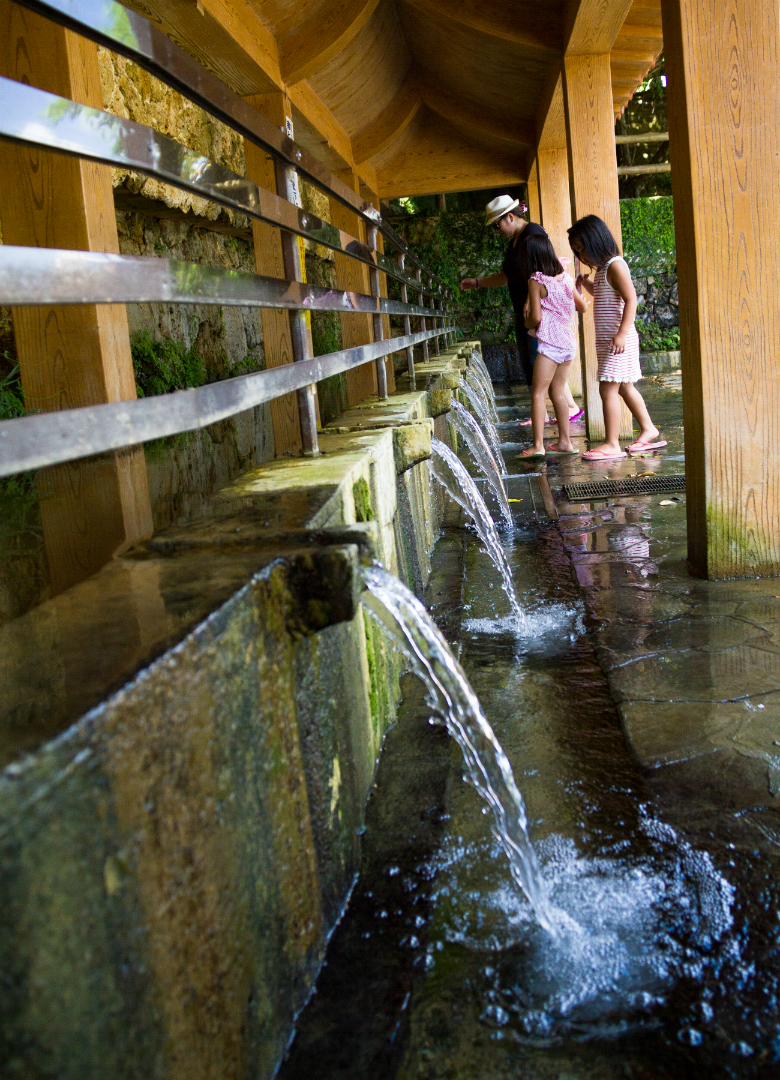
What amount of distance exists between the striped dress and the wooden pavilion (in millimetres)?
1014

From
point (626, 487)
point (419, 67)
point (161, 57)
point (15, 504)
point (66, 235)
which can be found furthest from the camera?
point (419, 67)

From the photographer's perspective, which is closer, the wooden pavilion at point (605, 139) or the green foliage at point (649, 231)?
the wooden pavilion at point (605, 139)

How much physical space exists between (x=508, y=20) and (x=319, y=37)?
6.43 feet

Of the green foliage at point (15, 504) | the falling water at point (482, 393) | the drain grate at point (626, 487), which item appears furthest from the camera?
the falling water at point (482, 393)

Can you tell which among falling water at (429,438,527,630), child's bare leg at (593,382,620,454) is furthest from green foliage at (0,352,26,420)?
child's bare leg at (593,382,620,454)

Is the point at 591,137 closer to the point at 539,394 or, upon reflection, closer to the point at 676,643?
the point at 539,394

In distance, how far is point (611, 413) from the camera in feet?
21.3

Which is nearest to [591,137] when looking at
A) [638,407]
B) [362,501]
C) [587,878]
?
[638,407]

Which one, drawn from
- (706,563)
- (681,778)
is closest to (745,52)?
(706,563)

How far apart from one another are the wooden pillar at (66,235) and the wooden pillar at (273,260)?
7.89ft

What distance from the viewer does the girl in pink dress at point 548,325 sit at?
709cm

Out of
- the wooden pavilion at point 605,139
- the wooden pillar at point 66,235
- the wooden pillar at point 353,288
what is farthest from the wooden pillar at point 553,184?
the wooden pillar at point 66,235

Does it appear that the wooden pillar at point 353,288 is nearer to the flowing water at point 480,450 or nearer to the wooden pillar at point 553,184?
the flowing water at point 480,450

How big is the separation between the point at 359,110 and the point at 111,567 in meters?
7.58
